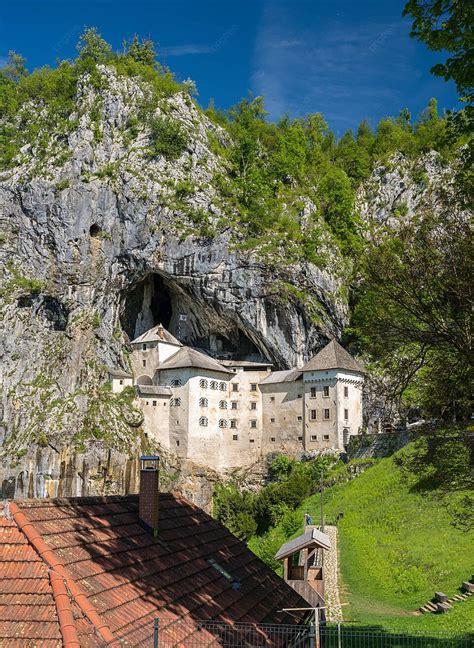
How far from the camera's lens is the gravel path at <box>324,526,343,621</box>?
864 inches

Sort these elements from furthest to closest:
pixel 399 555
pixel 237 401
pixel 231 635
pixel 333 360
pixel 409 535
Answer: pixel 237 401 < pixel 333 360 < pixel 409 535 < pixel 399 555 < pixel 231 635

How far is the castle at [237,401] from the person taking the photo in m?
56.0

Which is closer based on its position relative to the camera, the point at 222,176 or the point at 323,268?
the point at 323,268

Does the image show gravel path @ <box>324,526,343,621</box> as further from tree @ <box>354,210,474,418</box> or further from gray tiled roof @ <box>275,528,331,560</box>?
tree @ <box>354,210,474,418</box>

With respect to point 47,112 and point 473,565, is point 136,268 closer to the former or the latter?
point 47,112

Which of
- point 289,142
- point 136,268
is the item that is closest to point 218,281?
point 136,268

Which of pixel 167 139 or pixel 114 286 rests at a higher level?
pixel 167 139

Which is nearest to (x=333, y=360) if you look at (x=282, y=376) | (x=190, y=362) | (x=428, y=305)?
(x=282, y=376)

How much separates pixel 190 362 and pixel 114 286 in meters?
11.0

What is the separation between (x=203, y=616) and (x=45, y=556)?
3.18 metres

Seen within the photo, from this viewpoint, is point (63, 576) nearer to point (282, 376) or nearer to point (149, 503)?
point (149, 503)

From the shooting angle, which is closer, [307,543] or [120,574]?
[120,574]

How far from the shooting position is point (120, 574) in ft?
36.1

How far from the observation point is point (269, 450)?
58.9m
